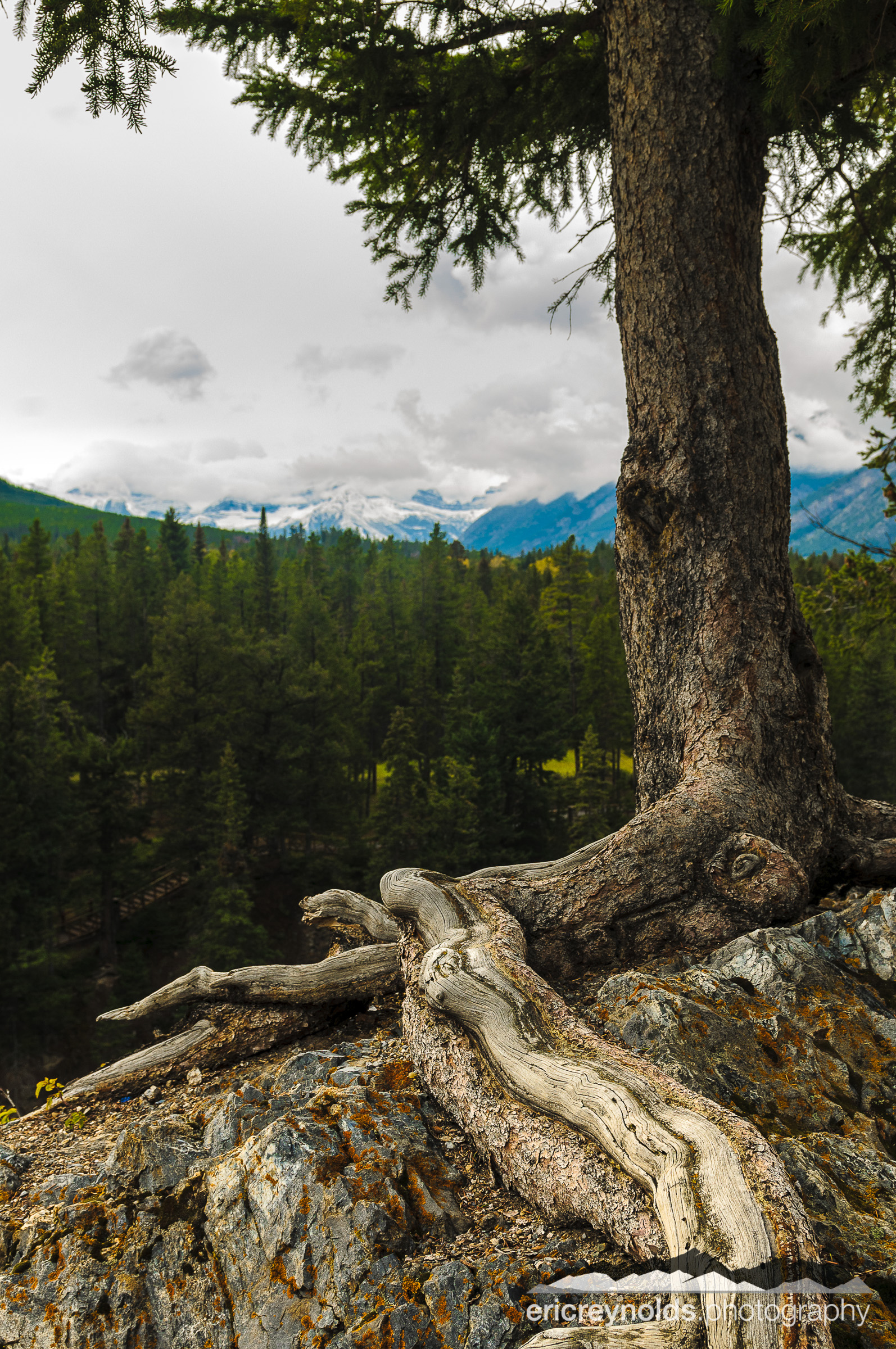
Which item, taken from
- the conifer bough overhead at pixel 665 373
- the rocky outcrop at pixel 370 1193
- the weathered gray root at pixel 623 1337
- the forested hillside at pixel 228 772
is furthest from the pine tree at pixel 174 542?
the weathered gray root at pixel 623 1337

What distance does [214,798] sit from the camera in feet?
104

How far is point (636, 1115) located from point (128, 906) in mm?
37299

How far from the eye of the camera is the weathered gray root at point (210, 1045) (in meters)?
3.94

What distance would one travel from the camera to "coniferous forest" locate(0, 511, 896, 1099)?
27.5 meters

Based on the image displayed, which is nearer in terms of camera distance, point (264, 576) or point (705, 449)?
point (705, 449)

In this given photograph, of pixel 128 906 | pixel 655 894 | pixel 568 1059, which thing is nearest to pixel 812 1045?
pixel 655 894

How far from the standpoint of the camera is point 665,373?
4863 millimetres

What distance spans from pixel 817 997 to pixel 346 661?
44791mm

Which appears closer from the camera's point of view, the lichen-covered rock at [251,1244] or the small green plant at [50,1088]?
the lichen-covered rock at [251,1244]

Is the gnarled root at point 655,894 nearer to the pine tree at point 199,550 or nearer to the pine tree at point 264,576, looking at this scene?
the pine tree at point 264,576

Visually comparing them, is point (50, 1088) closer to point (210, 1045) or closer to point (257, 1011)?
point (210, 1045)

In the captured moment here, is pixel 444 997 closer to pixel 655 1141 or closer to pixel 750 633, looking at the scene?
pixel 655 1141

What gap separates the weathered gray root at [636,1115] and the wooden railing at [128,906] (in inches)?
1316

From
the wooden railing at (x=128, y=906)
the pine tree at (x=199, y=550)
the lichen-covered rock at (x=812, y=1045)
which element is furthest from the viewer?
the pine tree at (x=199, y=550)
